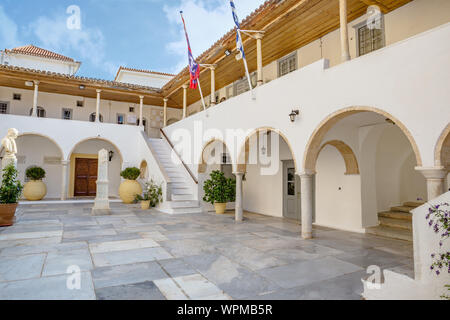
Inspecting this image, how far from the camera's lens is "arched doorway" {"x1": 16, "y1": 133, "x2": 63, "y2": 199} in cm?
1505

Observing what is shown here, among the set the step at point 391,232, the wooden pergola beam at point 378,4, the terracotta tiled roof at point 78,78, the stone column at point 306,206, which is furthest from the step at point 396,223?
the terracotta tiled roof at point 78,78

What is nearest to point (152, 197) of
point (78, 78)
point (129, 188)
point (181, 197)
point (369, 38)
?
point (181, 197)

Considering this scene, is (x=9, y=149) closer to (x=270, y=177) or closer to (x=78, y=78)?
(x=78, y=78)

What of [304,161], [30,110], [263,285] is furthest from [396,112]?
[30,110]

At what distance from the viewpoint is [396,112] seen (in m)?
4.97

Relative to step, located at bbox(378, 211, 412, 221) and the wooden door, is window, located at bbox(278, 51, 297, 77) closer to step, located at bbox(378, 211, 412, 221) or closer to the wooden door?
step, located at bbox(378, 211, 412, 221)

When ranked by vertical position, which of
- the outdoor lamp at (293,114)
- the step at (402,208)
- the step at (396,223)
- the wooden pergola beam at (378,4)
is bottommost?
the step at (396,223)

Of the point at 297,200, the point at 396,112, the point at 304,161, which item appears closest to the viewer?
the point at 396,112

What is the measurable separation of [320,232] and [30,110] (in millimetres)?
15621

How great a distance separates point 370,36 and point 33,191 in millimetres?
14906

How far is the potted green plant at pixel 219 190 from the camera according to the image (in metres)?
10.9

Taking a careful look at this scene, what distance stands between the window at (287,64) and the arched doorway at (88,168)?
33.0 feet

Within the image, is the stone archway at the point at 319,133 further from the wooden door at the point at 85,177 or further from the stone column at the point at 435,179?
the wooden door at the point at 85,177

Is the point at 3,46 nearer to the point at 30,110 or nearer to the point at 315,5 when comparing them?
the point at 30,110
